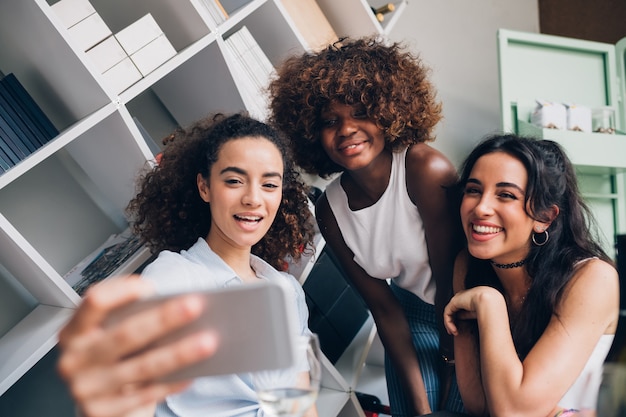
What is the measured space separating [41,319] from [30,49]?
72 cm

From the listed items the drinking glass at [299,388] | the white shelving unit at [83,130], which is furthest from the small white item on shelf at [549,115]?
the drinking glass at [299,388]

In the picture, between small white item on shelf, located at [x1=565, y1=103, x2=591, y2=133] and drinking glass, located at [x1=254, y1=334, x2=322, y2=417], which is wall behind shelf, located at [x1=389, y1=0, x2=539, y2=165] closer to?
small white item on shelf, located at [x1=565, y1=103, x2=591, y2=133]

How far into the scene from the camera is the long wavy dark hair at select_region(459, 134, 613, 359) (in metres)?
1.38

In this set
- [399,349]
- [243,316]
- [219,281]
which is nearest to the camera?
[243,316]

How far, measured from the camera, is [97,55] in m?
1.54

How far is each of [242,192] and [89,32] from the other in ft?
2.07

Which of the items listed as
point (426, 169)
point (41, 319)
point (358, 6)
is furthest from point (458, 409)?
point (358, 6)

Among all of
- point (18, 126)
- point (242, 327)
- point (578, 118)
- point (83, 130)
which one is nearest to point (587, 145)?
point (578, 118)

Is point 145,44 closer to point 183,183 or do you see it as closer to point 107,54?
point 107,54

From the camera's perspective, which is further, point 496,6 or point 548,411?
point 496,6

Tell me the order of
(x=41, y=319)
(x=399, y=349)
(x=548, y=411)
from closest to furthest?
(x=548, y=411) → (x=41, y=319) → (x=399, y=349)

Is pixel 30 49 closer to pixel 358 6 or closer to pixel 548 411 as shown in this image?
pixel 358 6

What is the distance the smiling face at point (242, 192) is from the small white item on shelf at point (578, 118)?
163 cm

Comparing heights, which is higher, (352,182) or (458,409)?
(352,182)
